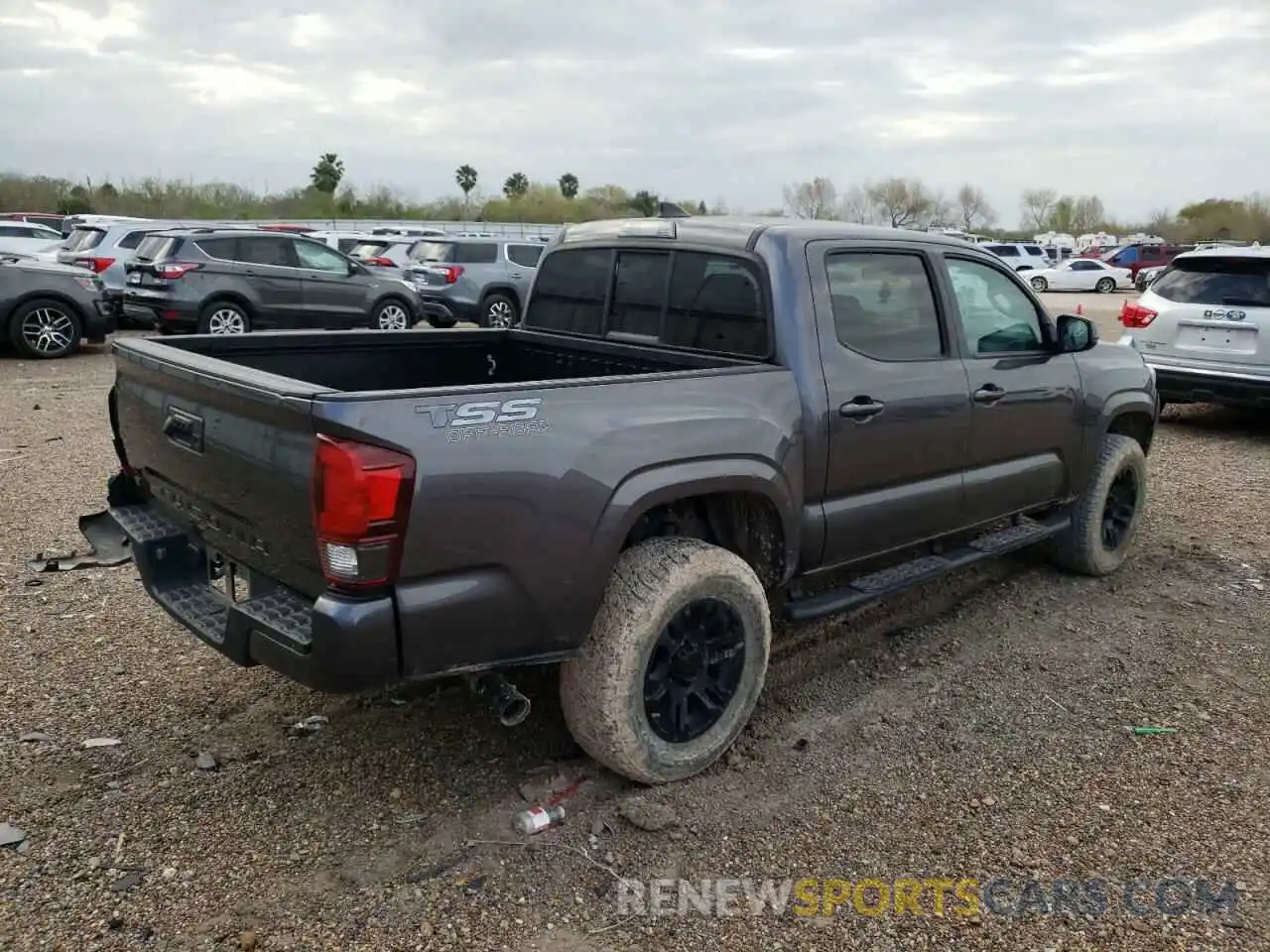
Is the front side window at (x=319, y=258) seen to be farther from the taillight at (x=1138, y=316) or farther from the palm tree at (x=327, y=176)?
the palm tree at (x=327, y=176)

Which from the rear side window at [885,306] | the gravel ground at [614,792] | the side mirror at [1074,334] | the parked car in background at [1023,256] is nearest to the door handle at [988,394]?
the rear side window at [885,306]

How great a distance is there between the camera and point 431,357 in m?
4.76

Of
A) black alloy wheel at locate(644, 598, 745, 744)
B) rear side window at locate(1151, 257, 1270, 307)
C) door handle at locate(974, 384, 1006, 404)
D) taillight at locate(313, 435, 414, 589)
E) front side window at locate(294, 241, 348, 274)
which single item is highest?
rear side window at locate(1151, 257, 1270, 307)

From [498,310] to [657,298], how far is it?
13.3m

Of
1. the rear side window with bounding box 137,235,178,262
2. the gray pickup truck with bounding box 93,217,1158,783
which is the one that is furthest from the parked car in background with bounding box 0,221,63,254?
the gray pickup truck with bounding box 93,217,1158,783

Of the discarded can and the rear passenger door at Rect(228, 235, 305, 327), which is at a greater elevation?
the rear passenger door at Rect(228, 235, 305, 327)

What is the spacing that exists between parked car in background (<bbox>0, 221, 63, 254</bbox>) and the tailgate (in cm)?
1971

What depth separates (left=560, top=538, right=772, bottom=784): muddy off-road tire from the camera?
3.19m

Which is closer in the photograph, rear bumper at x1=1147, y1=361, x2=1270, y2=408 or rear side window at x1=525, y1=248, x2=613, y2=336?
rear side window at x1=525, y1=248, x2=613, y2=336

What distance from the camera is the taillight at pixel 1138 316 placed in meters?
9.44

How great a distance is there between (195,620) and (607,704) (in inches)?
52.2

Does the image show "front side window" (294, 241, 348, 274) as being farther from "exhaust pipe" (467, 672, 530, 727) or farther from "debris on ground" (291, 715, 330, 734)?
"exhaust pipe" (467, 672, 530, 727)

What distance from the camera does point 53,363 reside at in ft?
41.0

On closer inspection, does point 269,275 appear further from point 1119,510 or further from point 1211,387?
point 1119,510
